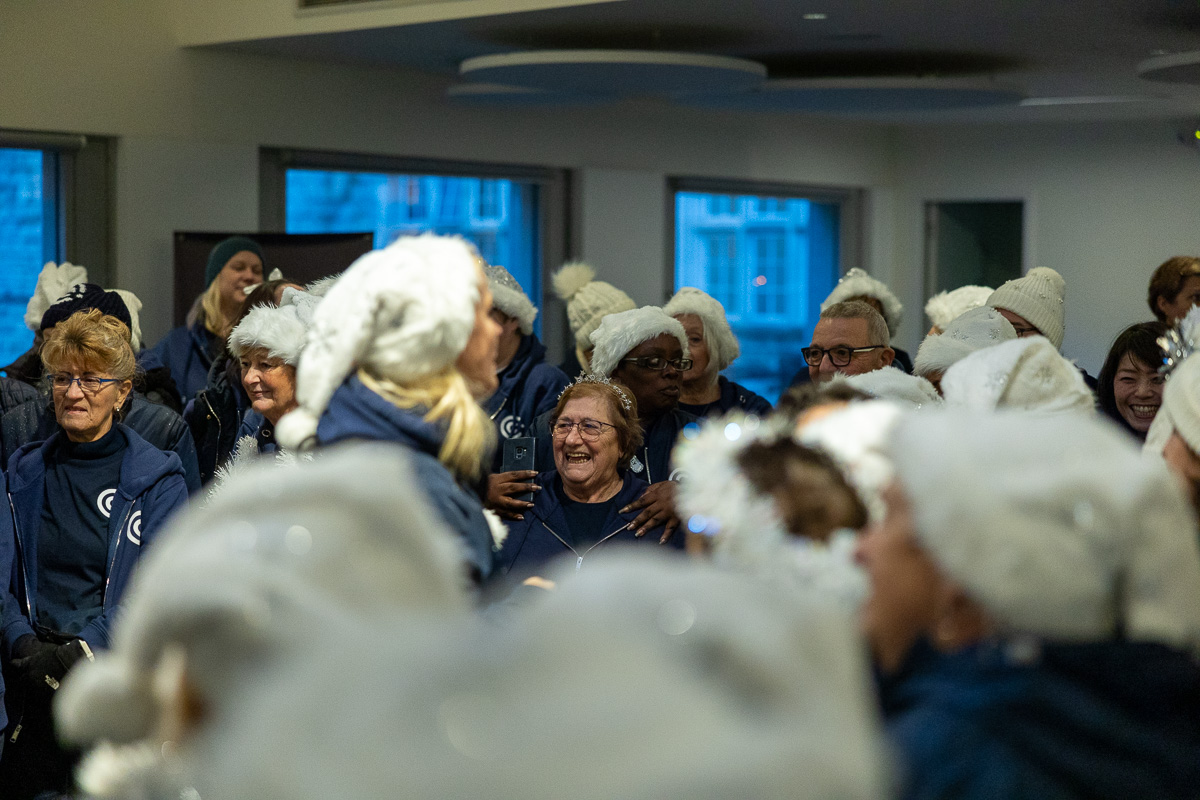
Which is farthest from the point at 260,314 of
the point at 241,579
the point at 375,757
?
Result: the point at 375,757

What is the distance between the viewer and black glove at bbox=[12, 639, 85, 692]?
3371 millimetres

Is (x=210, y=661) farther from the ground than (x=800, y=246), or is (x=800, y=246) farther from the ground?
(x=800, y=246)

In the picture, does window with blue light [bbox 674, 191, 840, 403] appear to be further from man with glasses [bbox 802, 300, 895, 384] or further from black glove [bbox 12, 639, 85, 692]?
black glove [bbox 12, 639, 85, 692]

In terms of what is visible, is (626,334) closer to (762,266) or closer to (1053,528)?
(1053,528)

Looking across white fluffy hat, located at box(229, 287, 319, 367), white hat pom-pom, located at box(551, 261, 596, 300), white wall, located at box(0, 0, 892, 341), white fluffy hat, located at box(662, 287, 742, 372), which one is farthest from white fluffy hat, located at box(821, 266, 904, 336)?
white wall, located at box(0, 0, 892, 341)

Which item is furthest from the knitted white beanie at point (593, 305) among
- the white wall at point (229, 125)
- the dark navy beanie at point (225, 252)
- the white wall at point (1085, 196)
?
the white wall at point (1085, 196)

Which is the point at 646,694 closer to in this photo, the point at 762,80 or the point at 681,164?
the point at 762,80

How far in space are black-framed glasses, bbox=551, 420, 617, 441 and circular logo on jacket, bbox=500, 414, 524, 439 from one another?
2.98 feet

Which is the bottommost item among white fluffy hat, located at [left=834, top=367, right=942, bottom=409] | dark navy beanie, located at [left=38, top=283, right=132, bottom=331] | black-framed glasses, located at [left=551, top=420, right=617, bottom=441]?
black-framed glasses, located at [left=551, top=420, right=617, bottom=441]

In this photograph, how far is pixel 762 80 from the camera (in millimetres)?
6836

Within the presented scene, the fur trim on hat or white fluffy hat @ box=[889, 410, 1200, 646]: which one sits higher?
the fur trim on hat

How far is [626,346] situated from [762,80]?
3190 mm

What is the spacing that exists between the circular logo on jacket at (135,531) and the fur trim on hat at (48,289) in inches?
86.6

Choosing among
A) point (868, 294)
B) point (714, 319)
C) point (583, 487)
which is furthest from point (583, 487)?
point (868, 294)
